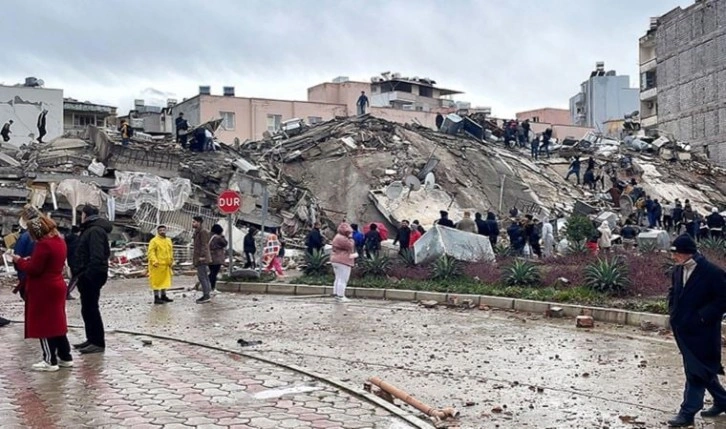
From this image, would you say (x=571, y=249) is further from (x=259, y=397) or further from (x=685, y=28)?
(x=685, y=28)

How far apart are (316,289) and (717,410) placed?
11727 mm

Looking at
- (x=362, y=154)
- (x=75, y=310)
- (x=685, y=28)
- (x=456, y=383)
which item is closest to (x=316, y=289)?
(x=75, y=310)

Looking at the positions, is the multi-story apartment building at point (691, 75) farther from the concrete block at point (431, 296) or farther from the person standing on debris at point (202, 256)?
the person standing on debris at point (202, 256)

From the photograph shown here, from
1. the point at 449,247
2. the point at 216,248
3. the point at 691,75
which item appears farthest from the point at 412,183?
the point at 691,75

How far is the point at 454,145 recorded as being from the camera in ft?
123

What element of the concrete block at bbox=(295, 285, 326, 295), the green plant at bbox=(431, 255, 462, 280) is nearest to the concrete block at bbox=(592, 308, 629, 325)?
the green plant at bbox=(431, 255, 462, 280)

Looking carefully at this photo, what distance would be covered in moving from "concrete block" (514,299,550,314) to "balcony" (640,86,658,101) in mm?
49171

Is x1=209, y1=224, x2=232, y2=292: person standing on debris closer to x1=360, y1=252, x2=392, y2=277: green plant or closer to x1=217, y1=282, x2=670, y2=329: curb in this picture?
x1=217, y1=282, x2=670, y2=329: curb

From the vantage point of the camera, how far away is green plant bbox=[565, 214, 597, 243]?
2158 cm

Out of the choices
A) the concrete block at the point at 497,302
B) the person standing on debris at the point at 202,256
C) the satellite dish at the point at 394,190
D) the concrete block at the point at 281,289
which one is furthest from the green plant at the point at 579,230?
the person standing on debris at the point at 202,256

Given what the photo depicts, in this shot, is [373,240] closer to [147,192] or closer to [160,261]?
[160,261]

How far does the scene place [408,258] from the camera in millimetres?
18766

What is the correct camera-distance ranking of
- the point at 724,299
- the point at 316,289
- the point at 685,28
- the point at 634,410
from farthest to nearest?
the point at 685,28, the point at 316,289, the point at 634,410, the point at 724,299

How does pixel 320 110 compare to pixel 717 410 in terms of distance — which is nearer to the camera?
pixel 717 410
